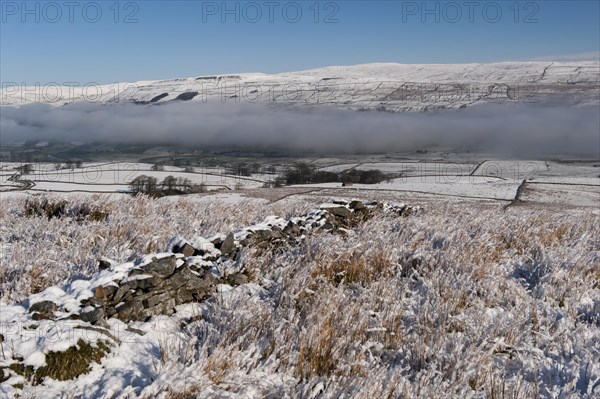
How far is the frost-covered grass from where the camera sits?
3.17 metres

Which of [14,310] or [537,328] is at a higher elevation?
[14,310]

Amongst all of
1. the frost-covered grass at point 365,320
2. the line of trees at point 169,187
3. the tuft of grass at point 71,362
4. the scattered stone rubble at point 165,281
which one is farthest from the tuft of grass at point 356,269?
the line of trees at point 169,187

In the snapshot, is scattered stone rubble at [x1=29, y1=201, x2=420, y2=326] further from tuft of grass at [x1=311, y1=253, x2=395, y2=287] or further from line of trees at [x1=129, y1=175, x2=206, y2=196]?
line of trees at [x1=129, y1=175, x2=206, y2=196]

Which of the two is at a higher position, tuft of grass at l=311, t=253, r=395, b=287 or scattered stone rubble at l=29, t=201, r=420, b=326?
scattered stone rubble at l=29, t=201, r=420, b=326

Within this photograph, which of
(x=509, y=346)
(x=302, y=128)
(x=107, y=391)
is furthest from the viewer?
(x=302, y=128)

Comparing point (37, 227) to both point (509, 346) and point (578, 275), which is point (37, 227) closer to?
point (509, 346)

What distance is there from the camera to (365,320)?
4027 millimetres

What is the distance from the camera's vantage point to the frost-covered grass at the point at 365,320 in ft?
10.4

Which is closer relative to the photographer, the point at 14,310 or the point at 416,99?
the point at 14,310

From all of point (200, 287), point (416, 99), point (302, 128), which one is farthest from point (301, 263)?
point (416, 99)

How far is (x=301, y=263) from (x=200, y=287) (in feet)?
4.64

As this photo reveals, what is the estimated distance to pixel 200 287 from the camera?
4.64m

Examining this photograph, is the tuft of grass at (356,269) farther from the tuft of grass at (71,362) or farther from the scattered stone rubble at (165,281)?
the tuft of grass at (71,362)

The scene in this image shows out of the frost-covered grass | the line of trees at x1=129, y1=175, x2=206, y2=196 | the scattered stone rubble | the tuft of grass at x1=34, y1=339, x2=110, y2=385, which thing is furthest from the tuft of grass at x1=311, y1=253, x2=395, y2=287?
the line of trees at x1=129, y1=175, x2=206, y2=196
